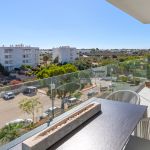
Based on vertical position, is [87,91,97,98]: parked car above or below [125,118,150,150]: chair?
above

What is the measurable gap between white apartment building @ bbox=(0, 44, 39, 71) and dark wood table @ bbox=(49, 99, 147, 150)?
38112mm

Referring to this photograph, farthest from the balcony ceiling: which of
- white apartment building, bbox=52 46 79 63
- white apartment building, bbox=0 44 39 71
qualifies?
white apartment building, bbox=52 46 79 63

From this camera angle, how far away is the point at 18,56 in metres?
40.5

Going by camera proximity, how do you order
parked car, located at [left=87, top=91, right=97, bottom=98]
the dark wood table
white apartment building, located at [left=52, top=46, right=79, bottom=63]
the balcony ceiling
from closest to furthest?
the dark wood table < the balcony ceiling < parked car, located at [left=87, top=91, right=97, bottom=98] < white apartment building, located at [left=52, top=46, right=79, bottom=63]

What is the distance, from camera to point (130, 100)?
3068 millimetres

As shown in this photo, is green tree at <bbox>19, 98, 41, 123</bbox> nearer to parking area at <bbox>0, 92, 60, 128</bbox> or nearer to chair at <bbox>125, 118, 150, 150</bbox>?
parking area at <bbox>0, 92, 60, 128</bbox>

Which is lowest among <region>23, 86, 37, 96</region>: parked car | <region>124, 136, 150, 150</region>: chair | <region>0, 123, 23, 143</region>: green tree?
<region>0, 123, 23, 143</region>: green tree

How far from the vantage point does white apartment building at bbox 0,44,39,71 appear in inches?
1503

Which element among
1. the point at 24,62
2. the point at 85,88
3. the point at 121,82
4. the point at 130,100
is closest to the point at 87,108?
the point at 130,100

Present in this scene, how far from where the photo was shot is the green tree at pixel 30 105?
3.42 meters

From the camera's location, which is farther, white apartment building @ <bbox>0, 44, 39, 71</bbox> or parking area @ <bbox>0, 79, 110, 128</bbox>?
white apartment building @ <bbox>0, 44, 39, 71</bbox>

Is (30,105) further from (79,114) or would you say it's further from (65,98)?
→ (79,114)

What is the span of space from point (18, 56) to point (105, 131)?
40604 mm

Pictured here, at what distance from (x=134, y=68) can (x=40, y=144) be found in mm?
5735
